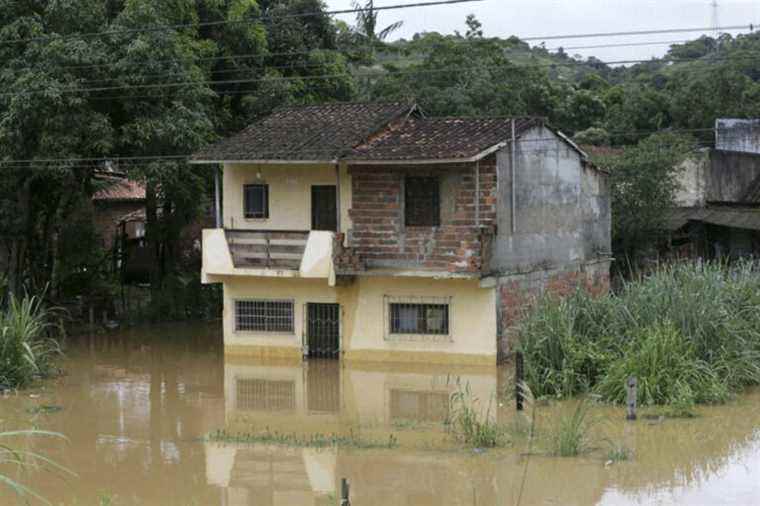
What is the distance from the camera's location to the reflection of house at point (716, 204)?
3484cm

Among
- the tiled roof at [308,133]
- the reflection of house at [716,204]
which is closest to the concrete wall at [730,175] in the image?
the reflection of house at [716,204]

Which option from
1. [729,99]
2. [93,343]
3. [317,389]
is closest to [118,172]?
[93,343]

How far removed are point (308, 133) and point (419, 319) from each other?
16.3 ft

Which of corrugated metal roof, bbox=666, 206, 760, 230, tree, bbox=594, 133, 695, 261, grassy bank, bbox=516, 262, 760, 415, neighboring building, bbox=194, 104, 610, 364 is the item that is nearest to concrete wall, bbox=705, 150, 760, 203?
corrugated metal roof, bbox=666, 206, 760, 230

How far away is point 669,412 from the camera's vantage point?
1819cm

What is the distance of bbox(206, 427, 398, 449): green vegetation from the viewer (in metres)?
16.8

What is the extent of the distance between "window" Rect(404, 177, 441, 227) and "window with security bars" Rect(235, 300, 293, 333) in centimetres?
360

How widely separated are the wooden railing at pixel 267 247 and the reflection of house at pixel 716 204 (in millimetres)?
14198

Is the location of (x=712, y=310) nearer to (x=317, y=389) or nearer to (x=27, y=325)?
(x=317, y=389)

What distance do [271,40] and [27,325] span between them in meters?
13.4

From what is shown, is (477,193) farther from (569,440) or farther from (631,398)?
(569,440)

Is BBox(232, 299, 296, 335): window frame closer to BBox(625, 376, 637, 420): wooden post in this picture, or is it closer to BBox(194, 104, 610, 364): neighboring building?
BBox(194, 104, 610, 364): neighboring building

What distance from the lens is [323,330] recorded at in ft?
85.3

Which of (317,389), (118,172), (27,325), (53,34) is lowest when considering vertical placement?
(317,389)
